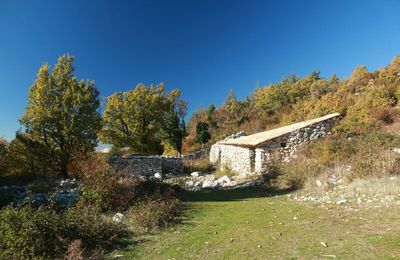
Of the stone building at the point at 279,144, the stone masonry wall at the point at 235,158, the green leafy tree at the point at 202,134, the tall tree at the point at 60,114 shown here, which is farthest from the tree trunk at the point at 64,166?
the green leafy tree at the point at 202,134

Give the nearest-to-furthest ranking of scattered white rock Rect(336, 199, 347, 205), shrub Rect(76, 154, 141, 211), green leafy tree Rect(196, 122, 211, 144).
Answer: scattered white rock Rect(336, 199, 347, 205)
shrub Rect(76, 154, 141, 211)
green leafy tree Rect(196, 122, 211, 144)

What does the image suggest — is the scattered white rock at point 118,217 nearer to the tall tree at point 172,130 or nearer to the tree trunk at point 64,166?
the tree trunk at point 64,166

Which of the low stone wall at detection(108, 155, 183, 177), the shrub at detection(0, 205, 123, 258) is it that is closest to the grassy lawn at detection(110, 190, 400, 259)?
the shrub at detection(0, 205, 123, 258)

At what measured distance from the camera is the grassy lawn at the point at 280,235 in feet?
18.2

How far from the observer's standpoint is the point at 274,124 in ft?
101

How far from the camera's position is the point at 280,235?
21.8 feet

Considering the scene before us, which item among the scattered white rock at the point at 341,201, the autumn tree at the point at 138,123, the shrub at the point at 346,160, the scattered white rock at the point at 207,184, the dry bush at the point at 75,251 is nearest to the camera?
the dry bush at the point at 75,251

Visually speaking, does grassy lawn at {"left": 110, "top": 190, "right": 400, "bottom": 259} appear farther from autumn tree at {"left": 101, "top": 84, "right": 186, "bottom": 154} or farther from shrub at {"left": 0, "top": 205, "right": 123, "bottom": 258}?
autumn tree at {"left": 101, "top": 84, "right": 186, "bottom": 154}

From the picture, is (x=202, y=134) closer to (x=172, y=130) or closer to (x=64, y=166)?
(x=172, y=130)

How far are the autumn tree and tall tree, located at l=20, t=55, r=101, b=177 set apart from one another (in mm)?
9736

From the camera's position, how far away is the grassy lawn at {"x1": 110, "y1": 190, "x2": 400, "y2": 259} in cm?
553

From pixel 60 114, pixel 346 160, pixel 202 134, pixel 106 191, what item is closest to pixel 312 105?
pixel 202 134

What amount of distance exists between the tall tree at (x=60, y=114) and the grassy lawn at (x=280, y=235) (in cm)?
1158

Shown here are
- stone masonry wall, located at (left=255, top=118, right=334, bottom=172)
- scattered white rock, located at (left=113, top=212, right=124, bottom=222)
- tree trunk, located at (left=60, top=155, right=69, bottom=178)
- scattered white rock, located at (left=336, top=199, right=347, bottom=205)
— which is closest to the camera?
scattered white rock, located at (left=113, top=212, right=124, bottom=222)
